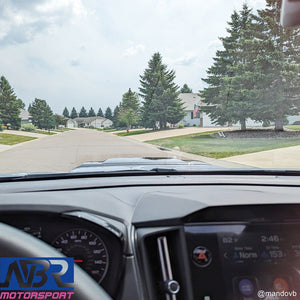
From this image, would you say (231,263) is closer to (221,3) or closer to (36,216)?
(36,216)

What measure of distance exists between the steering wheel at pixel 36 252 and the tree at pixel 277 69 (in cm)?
513

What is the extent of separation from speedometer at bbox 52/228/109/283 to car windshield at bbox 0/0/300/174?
93 centimetres

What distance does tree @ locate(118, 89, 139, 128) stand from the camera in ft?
14.5

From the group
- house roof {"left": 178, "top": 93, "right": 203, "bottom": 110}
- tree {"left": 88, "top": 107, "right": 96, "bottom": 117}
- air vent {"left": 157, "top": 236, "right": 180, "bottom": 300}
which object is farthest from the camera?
house roof {"left": 178, "top": 93, "right": 203, "bottom": 110}

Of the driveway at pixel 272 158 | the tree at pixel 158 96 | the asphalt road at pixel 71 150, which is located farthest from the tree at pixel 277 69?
the asphalt road at pixel 71 150

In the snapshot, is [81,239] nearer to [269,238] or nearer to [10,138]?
[269,238]

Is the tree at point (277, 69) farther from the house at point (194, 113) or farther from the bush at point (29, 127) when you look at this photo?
the bush at point (29, 127)

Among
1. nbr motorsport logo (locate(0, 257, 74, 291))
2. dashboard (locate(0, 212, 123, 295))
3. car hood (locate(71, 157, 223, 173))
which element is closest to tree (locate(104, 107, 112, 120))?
car hood (locate(71, 157, 223, 173))

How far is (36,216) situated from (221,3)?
285cm

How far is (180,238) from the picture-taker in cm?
172

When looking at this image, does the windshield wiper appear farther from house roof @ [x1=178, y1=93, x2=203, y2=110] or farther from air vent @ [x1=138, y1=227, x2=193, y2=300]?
house roof @ [x1=178, y1=93, x2=203, y2=110]

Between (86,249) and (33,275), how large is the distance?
0.54 metres

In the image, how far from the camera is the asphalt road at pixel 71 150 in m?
4.82

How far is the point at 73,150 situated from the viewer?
5.79 metres
